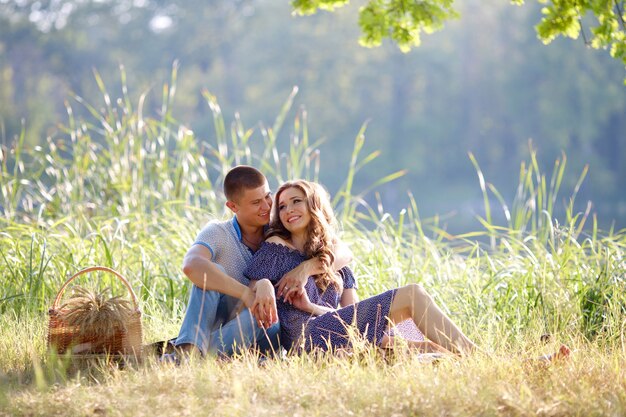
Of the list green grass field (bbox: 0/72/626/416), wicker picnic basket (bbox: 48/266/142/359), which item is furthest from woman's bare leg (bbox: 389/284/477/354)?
wicker picnic basket (bbox: 48/266/142/359)

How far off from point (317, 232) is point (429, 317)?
582 millimetres

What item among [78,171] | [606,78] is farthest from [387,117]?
[78,171]

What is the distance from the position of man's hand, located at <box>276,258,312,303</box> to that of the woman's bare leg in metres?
0.35

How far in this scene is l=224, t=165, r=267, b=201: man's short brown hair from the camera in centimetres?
350

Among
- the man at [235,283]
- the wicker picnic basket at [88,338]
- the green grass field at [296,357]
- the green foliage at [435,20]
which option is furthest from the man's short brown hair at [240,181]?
the green foliage at [435,20]

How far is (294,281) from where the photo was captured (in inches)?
132

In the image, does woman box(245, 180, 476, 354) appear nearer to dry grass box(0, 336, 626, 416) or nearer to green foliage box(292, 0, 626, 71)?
dry grass box(0, 336, 626, 416)

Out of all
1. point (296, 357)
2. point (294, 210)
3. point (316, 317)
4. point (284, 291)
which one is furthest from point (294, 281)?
point (296, 357)

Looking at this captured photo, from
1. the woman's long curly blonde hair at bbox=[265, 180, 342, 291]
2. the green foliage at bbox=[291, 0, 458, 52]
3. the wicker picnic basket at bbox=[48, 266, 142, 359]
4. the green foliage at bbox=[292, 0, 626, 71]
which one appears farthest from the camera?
the green foliage at bbox=[291, 0, 458, 52]

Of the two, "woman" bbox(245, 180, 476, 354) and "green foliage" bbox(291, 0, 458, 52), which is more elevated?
"green foliage" bbox(291, 0, 458, 52)

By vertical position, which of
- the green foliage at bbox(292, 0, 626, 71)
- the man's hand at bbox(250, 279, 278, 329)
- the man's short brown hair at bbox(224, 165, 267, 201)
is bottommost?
the man's hand at bbox(250, 279, 278, 329)

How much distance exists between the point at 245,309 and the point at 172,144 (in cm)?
2277

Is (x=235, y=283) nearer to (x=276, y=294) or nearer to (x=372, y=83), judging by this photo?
(x=276, y=294)

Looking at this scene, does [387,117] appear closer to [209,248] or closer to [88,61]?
[88,61]
